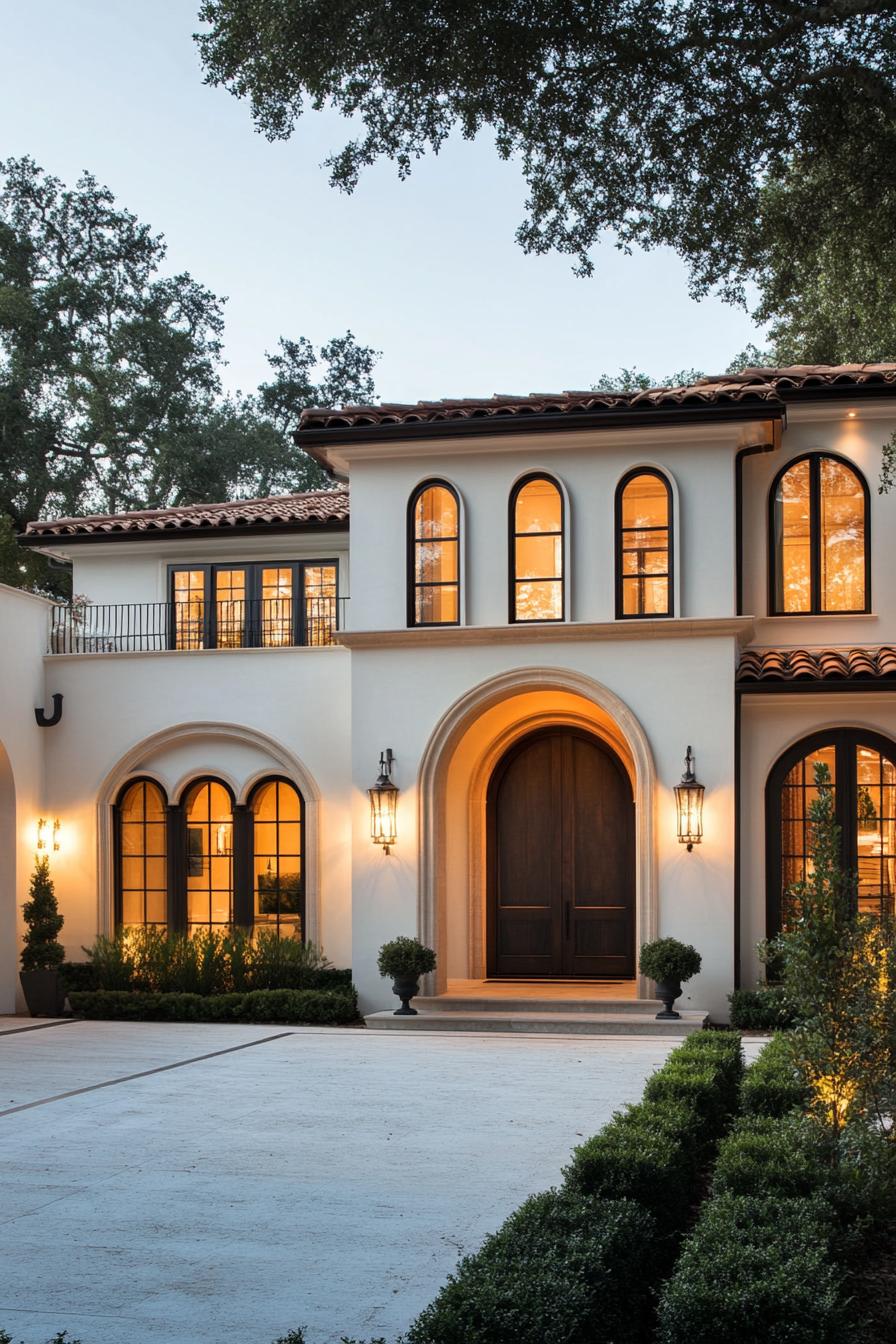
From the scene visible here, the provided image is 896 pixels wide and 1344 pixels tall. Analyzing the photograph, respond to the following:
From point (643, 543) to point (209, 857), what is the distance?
7142 mm

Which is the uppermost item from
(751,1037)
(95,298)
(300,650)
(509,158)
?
(95,298)

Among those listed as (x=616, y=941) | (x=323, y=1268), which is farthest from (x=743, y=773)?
(x=323, y=1268)

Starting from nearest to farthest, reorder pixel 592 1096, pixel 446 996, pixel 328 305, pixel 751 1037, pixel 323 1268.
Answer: pixel 323 1268 < pixel 592 1096 < pixel 751 1037 < pixel 446 996 < pixel 328 305

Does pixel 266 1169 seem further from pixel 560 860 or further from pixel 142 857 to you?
pixel 142 857

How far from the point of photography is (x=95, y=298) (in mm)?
39125

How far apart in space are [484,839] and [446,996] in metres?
2.65

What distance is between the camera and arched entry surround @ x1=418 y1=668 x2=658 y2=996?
16.7m

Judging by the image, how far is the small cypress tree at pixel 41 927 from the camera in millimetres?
18375

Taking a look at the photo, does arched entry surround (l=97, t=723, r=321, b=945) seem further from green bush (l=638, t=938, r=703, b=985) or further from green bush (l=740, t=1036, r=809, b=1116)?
green bush (l=740, t=1036, r=809, b=1116)

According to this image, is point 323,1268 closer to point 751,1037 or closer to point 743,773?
point 751,1037

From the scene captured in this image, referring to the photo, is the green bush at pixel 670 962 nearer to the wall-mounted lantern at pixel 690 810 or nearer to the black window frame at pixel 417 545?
the wall-mounted lantern at pixel 690 810

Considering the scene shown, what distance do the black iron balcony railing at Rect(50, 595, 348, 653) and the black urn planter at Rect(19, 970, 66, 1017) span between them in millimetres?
4476

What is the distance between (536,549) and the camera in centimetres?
1744

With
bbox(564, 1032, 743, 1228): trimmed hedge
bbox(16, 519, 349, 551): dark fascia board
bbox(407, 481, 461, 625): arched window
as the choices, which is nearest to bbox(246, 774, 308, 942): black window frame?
bbox(407, 481, 461, 625): arched window
